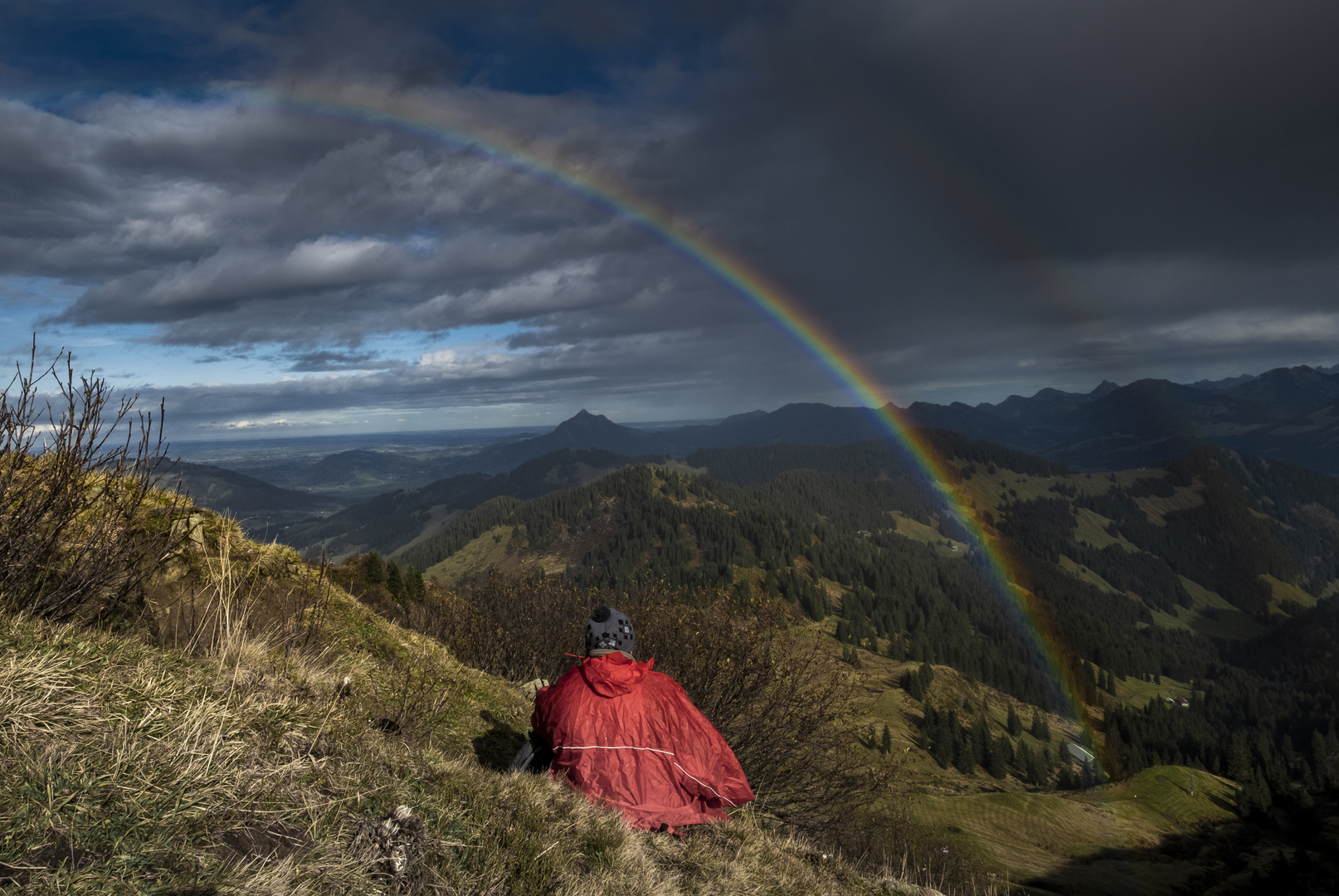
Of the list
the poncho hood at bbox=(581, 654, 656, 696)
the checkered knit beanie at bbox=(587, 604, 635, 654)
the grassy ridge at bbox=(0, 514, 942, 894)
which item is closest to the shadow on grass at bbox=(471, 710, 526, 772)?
the grassy ridge at bbox=(0, 514, 942, 894)

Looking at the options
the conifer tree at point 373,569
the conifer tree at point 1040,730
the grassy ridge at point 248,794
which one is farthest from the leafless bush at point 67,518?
the conifer tree at point 1040,730

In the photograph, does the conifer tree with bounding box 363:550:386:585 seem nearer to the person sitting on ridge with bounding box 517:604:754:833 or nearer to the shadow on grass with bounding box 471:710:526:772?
the shadow on grass with bounding box 471:710:526:772

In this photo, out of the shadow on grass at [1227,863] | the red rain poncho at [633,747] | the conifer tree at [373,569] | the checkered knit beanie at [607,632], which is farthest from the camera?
the shadow on grass at [1227,863]

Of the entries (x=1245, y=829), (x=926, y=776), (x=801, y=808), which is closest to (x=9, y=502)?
(x=801, y=808)

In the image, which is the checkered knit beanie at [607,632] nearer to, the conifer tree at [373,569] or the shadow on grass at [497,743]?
the shadow on grass at [497,743]

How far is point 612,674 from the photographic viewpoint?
230 inches

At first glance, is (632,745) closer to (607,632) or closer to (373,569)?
(607,632)

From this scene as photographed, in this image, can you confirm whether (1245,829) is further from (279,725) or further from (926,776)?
(279,725)

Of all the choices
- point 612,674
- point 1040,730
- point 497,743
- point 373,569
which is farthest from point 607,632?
point 1040,730

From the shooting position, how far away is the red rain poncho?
5.78 meters

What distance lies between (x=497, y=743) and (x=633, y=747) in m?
3.84

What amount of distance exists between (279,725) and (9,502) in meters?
3.34

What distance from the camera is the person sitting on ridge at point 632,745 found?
227 inches

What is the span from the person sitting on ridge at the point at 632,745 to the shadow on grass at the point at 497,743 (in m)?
2.13
